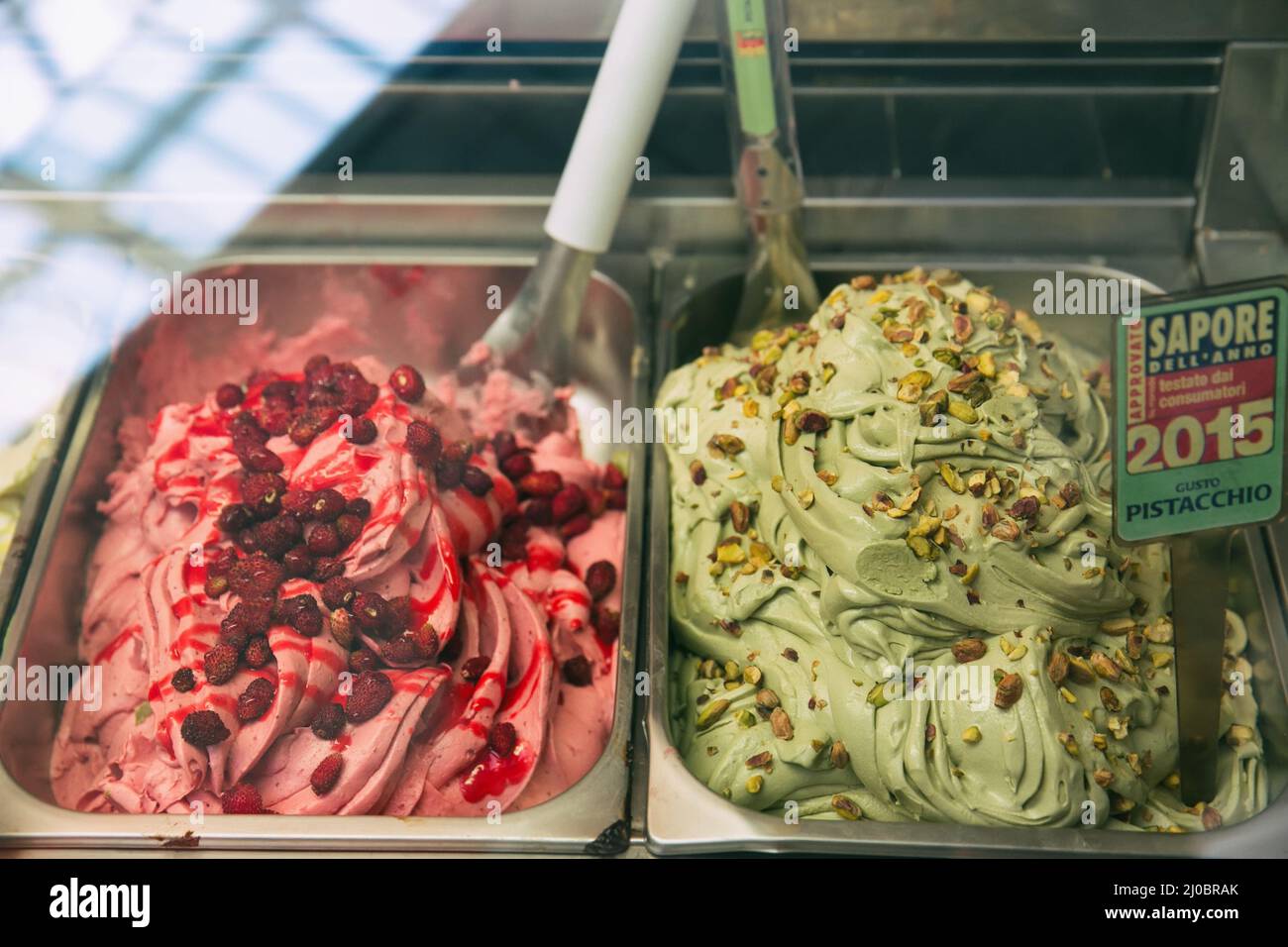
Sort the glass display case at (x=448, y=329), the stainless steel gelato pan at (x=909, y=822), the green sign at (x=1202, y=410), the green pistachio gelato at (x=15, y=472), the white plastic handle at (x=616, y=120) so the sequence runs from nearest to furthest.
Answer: the green sign at (x=1202, y=410) → the stainless steel gelato pan at (x=909, y=822) → the glass display case at (x=448, y=329) → the white plastic handle at (x=616, y=120) → the green pistachio gelato at (x=15, y=472)

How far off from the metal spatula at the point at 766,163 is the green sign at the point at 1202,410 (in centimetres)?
88

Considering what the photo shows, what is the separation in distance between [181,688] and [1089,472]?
1.36m

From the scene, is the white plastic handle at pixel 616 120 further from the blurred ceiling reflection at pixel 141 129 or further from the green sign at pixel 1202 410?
the green sign at pixel 1202 410

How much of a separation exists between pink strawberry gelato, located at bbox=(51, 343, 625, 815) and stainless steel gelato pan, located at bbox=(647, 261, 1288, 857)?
0.13 m

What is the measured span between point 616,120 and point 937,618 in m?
0.94

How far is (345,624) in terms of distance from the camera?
1.63 meters

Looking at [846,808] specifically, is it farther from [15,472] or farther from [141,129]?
[141,129]

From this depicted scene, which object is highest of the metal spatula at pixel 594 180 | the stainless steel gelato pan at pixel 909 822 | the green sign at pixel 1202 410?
the metal spatula at pixel 594 180

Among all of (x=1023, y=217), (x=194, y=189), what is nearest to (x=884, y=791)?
(x=1023, y=217)

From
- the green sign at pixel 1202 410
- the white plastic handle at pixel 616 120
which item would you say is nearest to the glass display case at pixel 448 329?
the white plastic handle at pixel 616 120

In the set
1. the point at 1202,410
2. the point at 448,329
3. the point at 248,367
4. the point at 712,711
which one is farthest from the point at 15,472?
the point at 1202,410

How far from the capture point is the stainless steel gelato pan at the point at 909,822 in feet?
4.77

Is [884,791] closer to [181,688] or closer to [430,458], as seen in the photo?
[430,458]

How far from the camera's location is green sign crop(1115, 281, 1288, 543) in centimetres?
122
